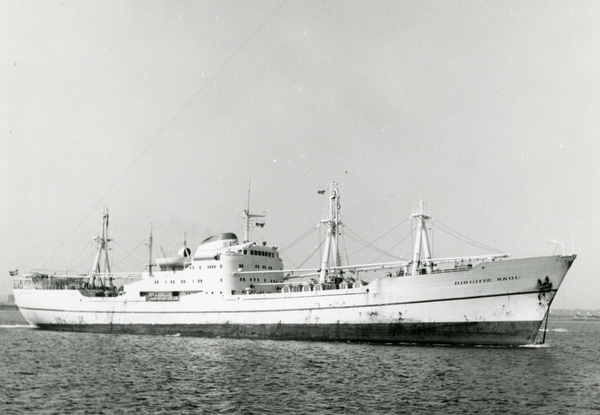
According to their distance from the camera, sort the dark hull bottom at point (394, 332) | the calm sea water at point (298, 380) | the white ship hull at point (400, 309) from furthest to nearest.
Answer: the dark hull bottom at point (394, 332)
the white ship hull at point (400, 309)
the calm sea water at point (298, 380)

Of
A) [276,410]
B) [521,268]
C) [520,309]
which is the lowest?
[276,410]

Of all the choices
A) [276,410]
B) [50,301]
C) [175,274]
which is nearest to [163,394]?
[276,410]

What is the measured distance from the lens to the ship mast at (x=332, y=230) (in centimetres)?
3478

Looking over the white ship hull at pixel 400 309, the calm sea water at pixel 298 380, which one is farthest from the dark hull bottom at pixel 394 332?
the calm sea water at pixel 298 380

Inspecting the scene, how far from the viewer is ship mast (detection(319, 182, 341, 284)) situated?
3478cm

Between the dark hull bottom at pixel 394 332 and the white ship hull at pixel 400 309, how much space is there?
0.16ft

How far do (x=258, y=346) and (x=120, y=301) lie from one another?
1698 centimetres

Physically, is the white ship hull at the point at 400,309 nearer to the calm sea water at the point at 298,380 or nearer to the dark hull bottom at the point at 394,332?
the dark hull bottom at the point at 394,332

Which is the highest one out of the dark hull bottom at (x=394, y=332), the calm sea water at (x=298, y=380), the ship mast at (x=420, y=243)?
the ship mast at (x=420, y=243)

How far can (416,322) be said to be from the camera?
29.7 metres

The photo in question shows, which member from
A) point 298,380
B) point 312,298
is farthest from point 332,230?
point 298,380

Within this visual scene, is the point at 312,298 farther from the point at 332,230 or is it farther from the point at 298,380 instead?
the point at 298,380

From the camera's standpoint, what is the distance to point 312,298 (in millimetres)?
32938

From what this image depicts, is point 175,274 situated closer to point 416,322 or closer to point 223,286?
point 223,286
